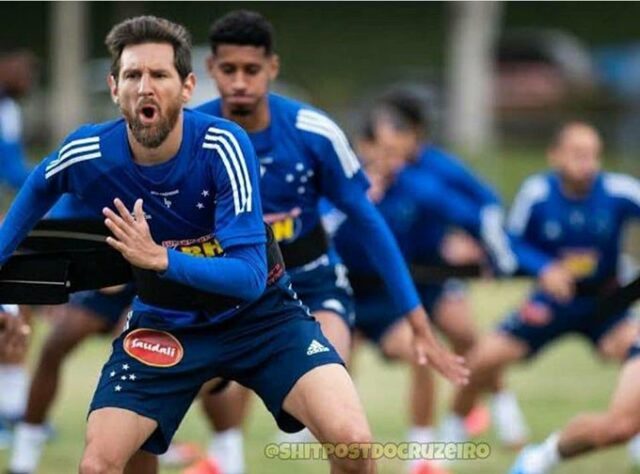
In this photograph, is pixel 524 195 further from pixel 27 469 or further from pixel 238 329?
pixel 238 329

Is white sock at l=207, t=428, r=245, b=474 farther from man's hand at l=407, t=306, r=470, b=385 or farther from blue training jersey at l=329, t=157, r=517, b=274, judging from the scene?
blue training jersey at l=329, t=157, r=517, b=274

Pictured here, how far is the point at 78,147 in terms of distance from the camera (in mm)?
6074

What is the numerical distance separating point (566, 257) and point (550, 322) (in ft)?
1.71

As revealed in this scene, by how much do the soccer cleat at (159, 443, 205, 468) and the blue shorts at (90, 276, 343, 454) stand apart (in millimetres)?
3177

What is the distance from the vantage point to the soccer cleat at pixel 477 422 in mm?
10469

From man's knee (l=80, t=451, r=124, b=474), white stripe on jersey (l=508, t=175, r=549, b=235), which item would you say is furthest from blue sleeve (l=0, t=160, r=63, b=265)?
white stripe on jersey (l=508, t=175, r=549, b=235)

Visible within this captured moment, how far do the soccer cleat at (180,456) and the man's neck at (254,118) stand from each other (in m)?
2.60

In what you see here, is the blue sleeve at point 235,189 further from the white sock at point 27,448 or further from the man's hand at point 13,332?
the white sock at point 27,448

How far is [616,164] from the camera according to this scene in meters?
23.0

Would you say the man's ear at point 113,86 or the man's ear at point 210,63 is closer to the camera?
the man's ear at point 113,86

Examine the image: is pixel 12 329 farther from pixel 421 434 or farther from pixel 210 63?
pixel 421 434

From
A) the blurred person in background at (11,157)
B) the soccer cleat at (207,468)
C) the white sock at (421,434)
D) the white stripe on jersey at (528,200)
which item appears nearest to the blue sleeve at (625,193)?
the white stripe on jersey at (528,200)

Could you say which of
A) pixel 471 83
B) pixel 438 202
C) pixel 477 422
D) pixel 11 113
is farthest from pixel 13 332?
pixel 471 83

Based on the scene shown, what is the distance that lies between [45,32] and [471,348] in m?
24.6
